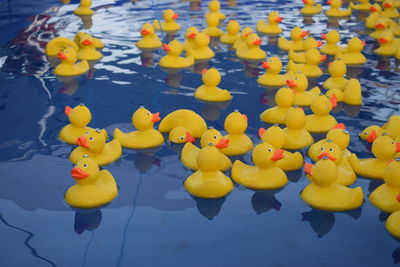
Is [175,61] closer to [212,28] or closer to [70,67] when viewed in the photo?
[70,67]

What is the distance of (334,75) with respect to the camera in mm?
7363

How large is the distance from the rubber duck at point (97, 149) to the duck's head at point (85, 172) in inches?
22.6

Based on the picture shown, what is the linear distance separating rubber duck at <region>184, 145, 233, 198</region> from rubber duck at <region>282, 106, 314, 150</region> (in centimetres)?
100

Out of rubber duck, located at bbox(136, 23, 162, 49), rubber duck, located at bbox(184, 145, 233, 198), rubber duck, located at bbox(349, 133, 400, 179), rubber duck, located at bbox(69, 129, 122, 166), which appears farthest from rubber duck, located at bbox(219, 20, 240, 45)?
rubber duck, located at bbox(184, 145, 233, 198)

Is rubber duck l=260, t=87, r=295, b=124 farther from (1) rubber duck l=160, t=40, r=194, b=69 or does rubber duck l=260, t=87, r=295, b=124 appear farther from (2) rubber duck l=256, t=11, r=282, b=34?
(2) rubber duck l=256, t=11, r=282, b=34

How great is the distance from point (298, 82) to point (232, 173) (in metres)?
1.89

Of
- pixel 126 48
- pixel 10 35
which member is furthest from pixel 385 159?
pixel 10 35

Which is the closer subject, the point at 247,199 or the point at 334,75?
the point at 247,199

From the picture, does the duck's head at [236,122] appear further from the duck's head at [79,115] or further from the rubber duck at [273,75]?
the rubber duck at [273,75]

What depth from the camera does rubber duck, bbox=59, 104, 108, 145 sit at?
582 cm

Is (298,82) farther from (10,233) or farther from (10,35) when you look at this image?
(10,35)

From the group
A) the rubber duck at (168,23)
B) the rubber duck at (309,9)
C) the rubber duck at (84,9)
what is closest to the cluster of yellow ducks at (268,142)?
the rubber duck at (168,23)

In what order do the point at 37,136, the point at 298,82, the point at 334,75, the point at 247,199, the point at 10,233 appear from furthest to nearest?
1. the point at 334,75
2. the point at 298,82
3. the point at 37,136
4. the point at 247,199
5. the point at 10,233

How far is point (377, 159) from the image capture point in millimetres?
5250
